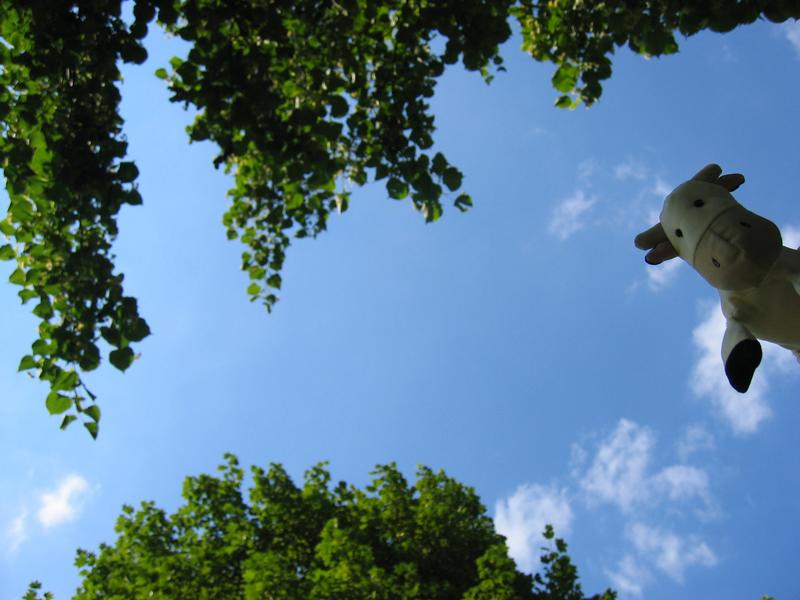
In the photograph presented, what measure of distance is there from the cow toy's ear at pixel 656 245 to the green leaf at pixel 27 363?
4.39 metres

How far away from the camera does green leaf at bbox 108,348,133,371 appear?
461 centimetres

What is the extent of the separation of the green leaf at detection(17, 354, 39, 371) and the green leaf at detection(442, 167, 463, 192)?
3603mm

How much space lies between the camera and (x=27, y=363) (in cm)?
450

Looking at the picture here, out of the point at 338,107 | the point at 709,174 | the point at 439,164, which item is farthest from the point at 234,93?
the point at 709,174

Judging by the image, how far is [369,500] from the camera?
503 inches

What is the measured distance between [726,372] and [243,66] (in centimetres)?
425

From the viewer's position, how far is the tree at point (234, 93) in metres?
4.74

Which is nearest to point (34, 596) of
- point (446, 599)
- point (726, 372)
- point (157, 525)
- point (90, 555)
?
point (90, 555)

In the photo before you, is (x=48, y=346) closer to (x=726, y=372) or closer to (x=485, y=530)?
(x=726, y=372)

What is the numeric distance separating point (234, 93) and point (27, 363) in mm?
2689

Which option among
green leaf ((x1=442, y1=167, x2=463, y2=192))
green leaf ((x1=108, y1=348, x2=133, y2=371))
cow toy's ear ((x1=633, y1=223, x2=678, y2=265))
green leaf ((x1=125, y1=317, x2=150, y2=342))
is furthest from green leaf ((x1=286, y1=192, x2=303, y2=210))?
cow toy's ear ((x1=633, y1=223, x2=678, y2=265))

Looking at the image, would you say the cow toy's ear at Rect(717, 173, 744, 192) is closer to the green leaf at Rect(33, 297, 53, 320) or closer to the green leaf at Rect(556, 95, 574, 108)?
the green leaf at Rect(556, 95, 574, 108)

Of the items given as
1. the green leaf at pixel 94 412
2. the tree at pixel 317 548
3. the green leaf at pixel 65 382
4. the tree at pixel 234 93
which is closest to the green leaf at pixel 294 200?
the tree at pixel 234 93

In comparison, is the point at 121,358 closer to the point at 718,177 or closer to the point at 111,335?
the point at 111,335
